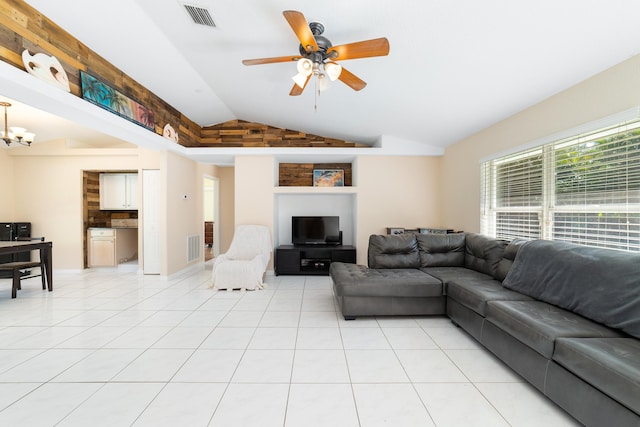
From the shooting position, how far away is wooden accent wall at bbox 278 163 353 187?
18.9ft

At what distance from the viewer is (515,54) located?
2307 mm

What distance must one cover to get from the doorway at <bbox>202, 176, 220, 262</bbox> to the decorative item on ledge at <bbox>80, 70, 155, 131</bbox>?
2392 millimetres

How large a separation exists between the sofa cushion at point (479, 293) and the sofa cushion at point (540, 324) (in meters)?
0.10

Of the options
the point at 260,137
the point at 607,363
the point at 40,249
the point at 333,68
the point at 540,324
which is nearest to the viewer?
the point at 607,363

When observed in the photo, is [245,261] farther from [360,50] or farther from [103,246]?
[103,246]

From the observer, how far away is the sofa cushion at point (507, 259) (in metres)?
2.87

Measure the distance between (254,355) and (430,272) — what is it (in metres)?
2.28

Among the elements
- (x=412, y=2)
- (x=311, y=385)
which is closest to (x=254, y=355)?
(x=311, y=385)

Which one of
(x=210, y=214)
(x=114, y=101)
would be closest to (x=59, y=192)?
(x=114, y=101)

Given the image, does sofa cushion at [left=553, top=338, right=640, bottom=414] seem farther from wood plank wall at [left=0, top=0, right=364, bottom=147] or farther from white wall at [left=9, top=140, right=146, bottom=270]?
A: white wall at [left=9, top=140, right=146, bottom=270]

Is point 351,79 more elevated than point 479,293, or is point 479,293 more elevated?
point 351,79

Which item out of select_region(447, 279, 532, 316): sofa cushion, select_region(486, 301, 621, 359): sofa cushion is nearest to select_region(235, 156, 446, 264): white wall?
select_region(447, 279, 532, 316): sofa cushion

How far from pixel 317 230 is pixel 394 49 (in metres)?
3.46

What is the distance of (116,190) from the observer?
18.9 feet
